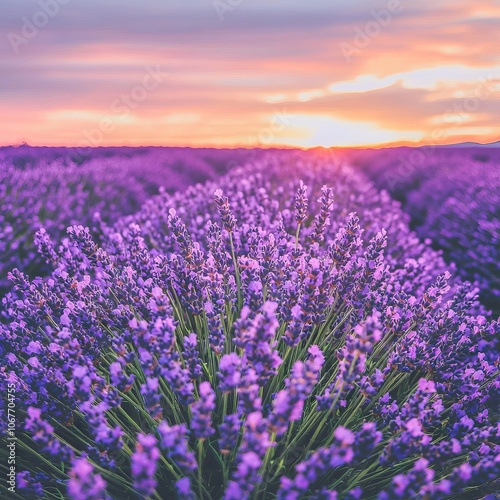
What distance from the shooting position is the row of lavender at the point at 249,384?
1.13 meters

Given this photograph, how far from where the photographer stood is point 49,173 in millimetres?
7488

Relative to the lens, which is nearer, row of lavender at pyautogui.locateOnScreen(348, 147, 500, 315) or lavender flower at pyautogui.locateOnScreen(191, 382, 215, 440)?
lavender flower at pyautogui.locateOnScreen(191, 382, 215, 440)

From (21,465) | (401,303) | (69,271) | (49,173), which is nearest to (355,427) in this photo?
(401,303)

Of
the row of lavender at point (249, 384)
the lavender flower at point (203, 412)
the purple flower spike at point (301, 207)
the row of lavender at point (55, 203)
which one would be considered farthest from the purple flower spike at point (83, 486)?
the row of lavender at point (55, 203)

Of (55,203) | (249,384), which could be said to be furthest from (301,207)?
(55,203)

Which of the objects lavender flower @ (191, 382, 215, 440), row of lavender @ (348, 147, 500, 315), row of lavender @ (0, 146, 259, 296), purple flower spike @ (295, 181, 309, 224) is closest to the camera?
lavender flower @ (191, 382, 215, 440)

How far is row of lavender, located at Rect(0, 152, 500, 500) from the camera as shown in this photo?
1.13m

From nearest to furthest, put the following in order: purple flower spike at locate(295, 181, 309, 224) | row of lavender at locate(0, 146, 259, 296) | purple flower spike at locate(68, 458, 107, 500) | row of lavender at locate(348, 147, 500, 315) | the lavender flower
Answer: purple flower spike at locate(68, 458, 107, 500)
the lavender flower
purple flower spike at locate(295, 181, 309, 224)
row of lavender at locate(0, 146, 259, 296)
row of lavender at locate(348, 147, 500, 315)

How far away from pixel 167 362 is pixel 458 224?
534cm

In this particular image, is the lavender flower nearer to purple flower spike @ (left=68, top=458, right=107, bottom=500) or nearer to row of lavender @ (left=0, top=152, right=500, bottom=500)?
row of lavender @ (left=0, top=152, right=500, bottom=500)

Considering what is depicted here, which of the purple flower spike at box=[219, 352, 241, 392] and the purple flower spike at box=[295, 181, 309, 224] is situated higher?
the purple flower spike at box=[295, 181, 309, 224]

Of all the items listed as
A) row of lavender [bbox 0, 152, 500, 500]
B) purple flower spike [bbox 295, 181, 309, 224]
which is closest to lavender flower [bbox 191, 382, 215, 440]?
row of lavender [bbox 0, 152, 500, 500]

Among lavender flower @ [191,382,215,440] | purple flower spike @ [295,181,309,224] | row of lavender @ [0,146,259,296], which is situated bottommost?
lavender flower @ [191,382,215,440]

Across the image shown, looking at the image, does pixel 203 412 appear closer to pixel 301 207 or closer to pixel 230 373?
pixel 230 373
